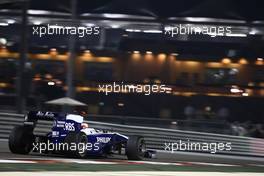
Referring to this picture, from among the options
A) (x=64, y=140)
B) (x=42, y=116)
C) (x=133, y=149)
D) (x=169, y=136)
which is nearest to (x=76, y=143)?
(x=64, y=140)

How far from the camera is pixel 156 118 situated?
47.3ft

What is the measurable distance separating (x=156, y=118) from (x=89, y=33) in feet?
8.03

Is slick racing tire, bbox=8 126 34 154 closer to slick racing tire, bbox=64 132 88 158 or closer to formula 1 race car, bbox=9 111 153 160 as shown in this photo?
formula 1 race car, bbox=9 111 153 160

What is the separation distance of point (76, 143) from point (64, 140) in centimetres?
30

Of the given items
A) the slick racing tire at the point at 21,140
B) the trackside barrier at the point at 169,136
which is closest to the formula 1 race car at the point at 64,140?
the slick racing tire at the point at 21,140

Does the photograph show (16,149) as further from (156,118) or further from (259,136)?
(259,136)

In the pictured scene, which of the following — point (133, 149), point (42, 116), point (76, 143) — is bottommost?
point (133, 149)

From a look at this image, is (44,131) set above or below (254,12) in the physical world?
below

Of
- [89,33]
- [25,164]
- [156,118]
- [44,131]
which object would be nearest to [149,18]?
[89,33]

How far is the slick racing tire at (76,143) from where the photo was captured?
1108 centimetres

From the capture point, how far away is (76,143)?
36.3 ft

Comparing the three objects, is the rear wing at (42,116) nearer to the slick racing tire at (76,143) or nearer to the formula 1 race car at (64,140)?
the formula 1 race car at (64,140)

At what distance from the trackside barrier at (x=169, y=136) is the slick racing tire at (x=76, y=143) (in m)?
2.95

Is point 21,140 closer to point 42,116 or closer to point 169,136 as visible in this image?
point 42,116
